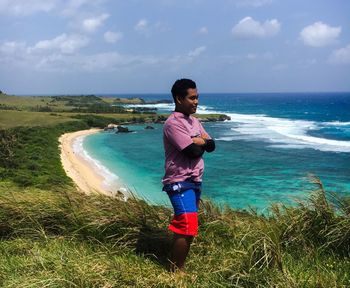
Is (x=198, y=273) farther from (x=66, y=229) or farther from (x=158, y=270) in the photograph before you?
(x=66, y=229)

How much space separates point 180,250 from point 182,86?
1468 mm

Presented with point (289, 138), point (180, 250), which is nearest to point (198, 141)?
point (180, 250)

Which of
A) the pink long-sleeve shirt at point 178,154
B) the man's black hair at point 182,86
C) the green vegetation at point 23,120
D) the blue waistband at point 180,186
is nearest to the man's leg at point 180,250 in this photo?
the blue waistband at point 180,186

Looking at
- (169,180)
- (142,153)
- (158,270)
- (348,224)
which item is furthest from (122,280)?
(142,153)

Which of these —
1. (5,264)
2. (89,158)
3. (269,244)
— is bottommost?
(89,158)

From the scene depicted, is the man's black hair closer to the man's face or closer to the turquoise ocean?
the man's face

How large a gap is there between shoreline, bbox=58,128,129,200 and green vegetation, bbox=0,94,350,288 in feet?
50.7

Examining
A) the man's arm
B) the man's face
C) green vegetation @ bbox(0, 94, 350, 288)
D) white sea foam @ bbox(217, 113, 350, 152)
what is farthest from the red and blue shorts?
white sea foam @ bbox(217, 113, 350, 152)

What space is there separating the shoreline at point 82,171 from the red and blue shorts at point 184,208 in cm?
1696

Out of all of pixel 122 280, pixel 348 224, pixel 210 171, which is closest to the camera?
pixel 122 280

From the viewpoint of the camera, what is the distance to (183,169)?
391 cm

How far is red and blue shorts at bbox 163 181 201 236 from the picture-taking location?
3836 mm

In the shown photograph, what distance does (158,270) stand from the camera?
3.94 meters

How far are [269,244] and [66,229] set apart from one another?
241 cm
